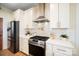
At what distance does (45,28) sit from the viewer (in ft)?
6.58

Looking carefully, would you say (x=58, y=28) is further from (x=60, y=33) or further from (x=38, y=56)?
(x=38, y=56)

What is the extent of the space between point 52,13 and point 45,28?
29cm

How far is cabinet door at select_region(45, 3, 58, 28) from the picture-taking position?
200 centimetres

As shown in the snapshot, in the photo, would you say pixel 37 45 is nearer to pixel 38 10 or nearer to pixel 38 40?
pixel 38 40

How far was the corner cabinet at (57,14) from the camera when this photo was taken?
199 cm

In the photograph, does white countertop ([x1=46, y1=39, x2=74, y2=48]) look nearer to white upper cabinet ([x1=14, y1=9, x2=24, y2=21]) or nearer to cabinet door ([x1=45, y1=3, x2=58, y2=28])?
cabinet door ([x1=45, y1=3, x2=58, y2=28])

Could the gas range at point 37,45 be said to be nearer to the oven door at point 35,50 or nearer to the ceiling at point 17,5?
the oven door at point 35,50

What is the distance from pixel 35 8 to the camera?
2029 mm

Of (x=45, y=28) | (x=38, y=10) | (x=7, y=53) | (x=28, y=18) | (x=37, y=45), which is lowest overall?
(x=7, y=53)

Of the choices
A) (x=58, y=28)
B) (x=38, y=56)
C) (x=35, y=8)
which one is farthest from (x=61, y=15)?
(x=38, y=56)

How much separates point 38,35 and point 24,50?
0.37 metres

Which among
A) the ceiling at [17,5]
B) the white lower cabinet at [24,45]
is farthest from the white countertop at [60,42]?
the ceiling at [17,5]

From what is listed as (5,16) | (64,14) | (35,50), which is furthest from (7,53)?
(64,14)

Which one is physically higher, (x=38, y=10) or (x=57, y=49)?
(x=38, y=10)
